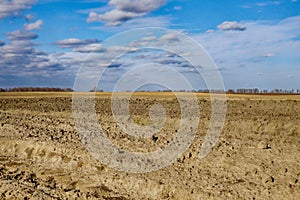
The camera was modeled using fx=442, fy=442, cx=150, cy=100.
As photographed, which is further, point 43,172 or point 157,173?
point 43,172

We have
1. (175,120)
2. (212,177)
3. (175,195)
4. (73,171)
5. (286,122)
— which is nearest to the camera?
(175,195)

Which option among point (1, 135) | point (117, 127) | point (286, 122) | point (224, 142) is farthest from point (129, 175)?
point (286, 122)

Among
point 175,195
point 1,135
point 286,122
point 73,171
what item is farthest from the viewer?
point 286,122

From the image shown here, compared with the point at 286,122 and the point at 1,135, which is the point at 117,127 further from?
the point at 286,122

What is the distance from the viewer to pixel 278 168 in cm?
1173

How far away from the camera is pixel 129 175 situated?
1234 centimetres

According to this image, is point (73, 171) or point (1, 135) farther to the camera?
point (1, 135)

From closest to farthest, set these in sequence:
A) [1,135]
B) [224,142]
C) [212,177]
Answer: [212,177]
[224,142]
[1,135]

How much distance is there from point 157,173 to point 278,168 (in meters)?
3.28

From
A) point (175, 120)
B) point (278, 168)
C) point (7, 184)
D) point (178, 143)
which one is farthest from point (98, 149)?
point (175, 120)

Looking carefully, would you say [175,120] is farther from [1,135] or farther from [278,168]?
[278,168]

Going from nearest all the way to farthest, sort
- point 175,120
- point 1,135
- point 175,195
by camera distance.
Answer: point 175,195
point 1,135
point 175,120

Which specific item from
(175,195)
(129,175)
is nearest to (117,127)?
(129,175)

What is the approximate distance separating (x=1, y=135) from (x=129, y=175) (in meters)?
9.27
